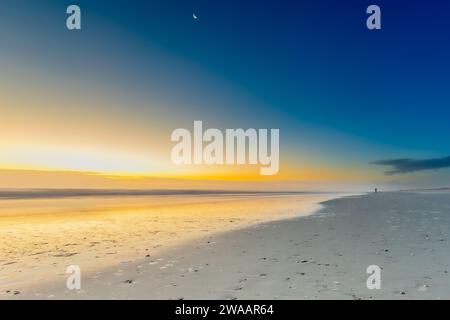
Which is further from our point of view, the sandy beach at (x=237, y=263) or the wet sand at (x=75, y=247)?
the wet sand at (x=75, y=247)

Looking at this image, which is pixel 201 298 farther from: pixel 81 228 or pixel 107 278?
pixel 81 228

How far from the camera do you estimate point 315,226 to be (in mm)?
20172

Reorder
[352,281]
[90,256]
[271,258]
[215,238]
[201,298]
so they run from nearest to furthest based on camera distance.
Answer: [201,298] < [352,281] < [271,258] < [90,256] < [215,238]

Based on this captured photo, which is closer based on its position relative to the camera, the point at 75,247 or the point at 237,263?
the point at 237,263

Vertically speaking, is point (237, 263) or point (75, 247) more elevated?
point (237, 263)

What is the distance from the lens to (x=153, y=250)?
14242 millimetres

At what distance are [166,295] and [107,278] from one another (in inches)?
99.3

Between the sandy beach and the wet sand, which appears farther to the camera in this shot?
the wet sand

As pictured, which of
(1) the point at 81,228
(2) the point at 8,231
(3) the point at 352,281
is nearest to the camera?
(3) the point at 352,281
